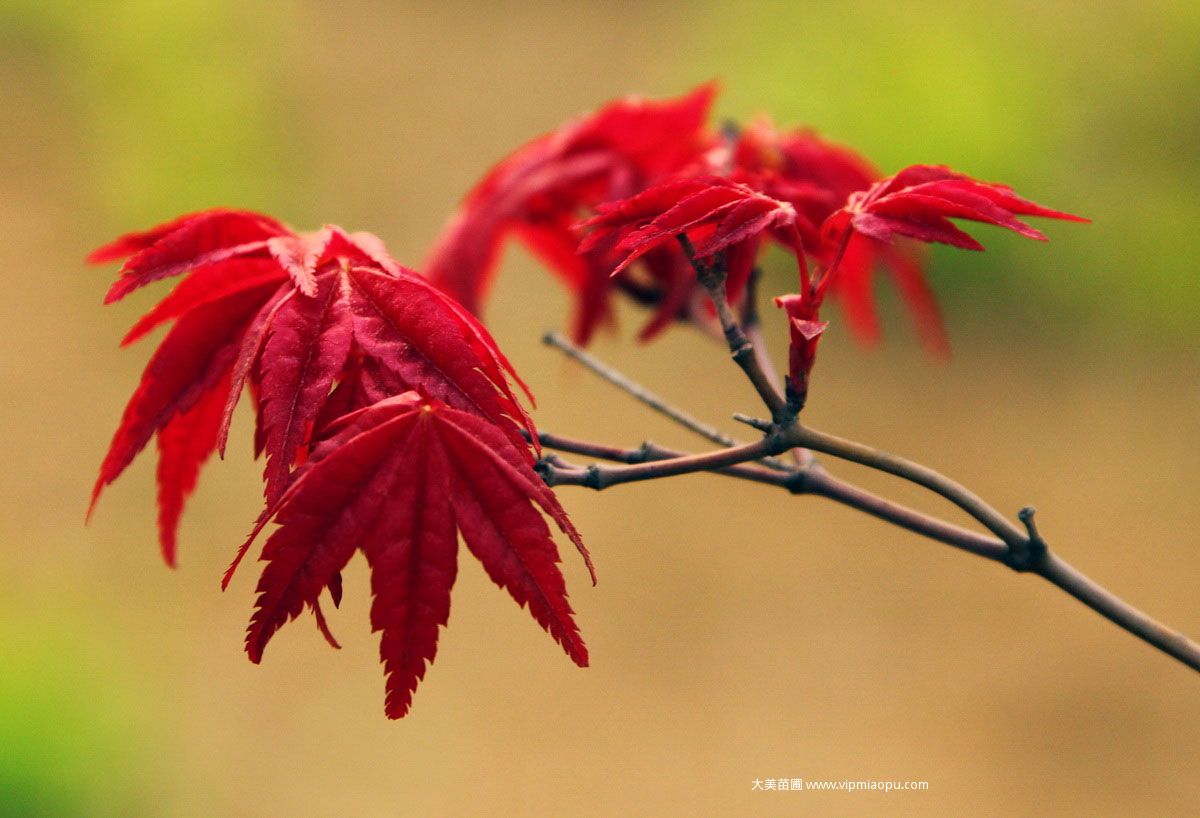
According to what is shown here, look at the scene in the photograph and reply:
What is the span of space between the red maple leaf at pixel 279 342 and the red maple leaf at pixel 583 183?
0.66 ft

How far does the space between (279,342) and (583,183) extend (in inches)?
14.4

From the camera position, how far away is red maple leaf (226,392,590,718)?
1.13ft

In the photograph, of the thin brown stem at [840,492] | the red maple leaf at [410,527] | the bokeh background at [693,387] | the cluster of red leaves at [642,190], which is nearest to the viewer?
the red maple leaf at [410,527]

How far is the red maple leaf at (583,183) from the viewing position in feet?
2.23

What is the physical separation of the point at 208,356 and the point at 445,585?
17 cm

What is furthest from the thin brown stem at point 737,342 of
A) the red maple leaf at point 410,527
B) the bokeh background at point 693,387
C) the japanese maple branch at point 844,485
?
the bokeh background at point 693,387

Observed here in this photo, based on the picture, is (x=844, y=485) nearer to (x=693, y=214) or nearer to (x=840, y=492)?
(x=840, y=492)

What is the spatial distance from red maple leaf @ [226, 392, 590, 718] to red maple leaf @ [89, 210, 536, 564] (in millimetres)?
16

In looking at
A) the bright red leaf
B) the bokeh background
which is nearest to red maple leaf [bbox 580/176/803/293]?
the bright red leaf

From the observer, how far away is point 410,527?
1.18 feet

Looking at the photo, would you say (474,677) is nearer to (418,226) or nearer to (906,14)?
(418,226)

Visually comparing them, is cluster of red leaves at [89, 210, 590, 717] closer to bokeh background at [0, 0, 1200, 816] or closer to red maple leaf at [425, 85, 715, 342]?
red maple leaf at [425, 85, 715, 342]

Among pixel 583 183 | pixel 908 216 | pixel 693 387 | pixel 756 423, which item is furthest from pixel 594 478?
pixel 693 387

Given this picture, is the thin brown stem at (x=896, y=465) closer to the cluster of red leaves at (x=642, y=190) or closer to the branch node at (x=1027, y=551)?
the branch node at (x=1027, y=551)
